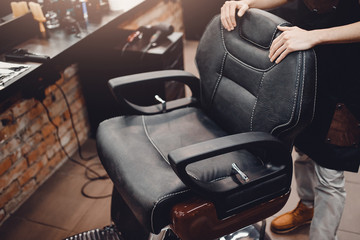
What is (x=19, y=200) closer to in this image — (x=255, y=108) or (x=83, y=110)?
(x=83, y=110)

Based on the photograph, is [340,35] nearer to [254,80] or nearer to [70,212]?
[254,80]

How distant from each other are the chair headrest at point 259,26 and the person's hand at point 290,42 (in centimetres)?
4

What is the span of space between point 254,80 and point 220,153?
382 mm

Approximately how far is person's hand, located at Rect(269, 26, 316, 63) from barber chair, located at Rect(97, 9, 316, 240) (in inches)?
0.9

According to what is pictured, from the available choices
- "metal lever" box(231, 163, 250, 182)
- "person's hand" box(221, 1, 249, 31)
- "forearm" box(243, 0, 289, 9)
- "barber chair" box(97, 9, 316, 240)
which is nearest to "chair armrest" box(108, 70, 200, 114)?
"barber chair" box(97, 9, 316, 240)

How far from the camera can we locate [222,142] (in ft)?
3.57

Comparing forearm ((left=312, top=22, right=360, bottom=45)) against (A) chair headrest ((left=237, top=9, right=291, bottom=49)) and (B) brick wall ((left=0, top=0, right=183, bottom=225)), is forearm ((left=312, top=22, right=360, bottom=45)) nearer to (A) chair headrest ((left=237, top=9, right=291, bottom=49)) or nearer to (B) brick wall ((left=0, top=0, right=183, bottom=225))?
(A) chair headrest ((left=237, top=9, right=291, bottom=49))

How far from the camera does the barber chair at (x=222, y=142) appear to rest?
3.73 feet

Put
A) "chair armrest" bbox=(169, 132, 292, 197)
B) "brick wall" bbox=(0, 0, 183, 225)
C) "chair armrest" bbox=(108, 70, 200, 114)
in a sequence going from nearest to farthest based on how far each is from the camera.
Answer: "chair armrest" bbox=(169, 132, 292, 197) → "chair armrest" bbox=(108, 70, 200, 114) → "brick wall" bbox=(0, 0, 183, 225)

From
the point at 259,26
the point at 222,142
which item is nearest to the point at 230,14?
the point at 259,26

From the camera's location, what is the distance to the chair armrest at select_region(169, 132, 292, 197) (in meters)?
1.04

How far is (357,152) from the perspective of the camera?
1392 millimetres

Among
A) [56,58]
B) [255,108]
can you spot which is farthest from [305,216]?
[56,58]

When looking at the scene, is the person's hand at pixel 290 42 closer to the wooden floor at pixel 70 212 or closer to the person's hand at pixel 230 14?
the person's hand at pixel 230 14
